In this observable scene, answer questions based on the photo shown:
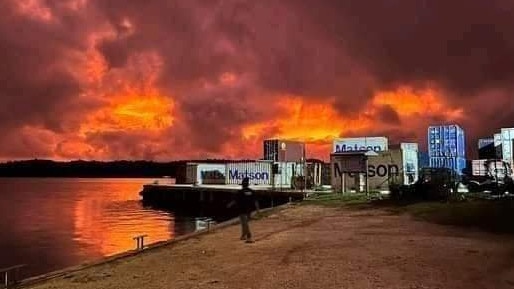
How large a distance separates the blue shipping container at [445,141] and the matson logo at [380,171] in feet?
24.3

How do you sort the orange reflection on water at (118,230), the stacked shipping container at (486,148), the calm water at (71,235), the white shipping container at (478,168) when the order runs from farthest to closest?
the stacked shipping container at (486,148) → the white shipping container at (478,168) → the orange reflection on water at (118,230) → the calm water at (71,235)

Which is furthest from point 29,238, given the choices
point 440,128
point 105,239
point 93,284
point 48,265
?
point 440,128

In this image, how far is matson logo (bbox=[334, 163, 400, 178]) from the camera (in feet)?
156

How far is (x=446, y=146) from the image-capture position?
174 ft

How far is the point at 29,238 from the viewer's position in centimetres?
4181

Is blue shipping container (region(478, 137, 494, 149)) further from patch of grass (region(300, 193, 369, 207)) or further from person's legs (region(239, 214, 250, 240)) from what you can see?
person's legs (region(239, 214, 250, 240))

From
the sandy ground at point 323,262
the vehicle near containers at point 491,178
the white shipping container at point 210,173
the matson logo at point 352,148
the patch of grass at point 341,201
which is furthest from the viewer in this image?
the white shipping container at point 210,173

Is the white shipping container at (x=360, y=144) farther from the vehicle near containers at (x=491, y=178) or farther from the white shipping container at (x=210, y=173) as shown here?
the white shipping container at (x=210, y=173)

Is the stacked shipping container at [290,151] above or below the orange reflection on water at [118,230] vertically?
above

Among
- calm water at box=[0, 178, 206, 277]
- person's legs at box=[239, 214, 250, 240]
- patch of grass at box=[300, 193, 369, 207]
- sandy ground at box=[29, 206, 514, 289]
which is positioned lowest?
calm water at box=[0, 178, 206, 277]

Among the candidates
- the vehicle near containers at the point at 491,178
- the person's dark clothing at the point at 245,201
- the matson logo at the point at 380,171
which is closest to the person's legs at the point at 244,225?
the person's dark clothing at the point at 245,201

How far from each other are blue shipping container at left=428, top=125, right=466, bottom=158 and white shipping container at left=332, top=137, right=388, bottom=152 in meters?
5.39

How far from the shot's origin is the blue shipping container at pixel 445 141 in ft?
171

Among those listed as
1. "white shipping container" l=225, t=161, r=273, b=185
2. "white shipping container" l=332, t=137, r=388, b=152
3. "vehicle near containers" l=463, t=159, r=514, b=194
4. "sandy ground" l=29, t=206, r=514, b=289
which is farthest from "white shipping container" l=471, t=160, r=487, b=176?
"sandy ground" l=29, t=206, r=514, b=289
